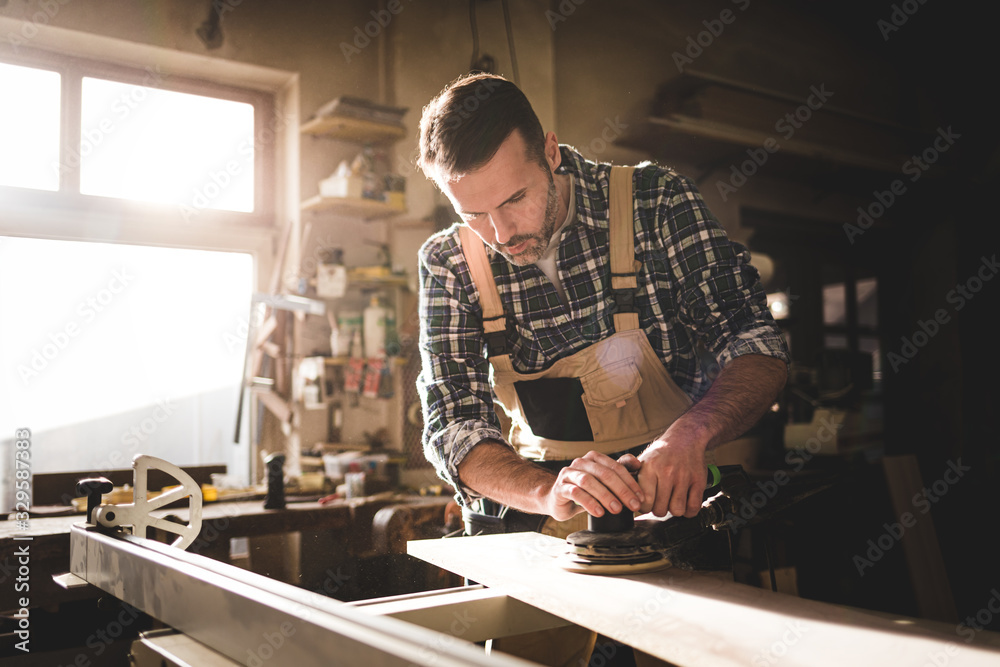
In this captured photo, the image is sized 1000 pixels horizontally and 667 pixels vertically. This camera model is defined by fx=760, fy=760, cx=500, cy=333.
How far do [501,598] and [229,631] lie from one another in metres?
0.32

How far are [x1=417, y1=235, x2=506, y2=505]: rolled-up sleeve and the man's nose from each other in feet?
0.64

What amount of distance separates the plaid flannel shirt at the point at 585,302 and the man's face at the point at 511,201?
131 mm

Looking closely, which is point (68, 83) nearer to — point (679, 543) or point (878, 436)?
point (679, 543)

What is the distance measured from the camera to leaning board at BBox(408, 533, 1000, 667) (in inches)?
26.2

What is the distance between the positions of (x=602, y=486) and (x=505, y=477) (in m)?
0.32

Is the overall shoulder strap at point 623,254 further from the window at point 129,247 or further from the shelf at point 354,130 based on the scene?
the window at point 129,247

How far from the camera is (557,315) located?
156 centimetres

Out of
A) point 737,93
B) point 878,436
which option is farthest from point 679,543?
point 878,436
